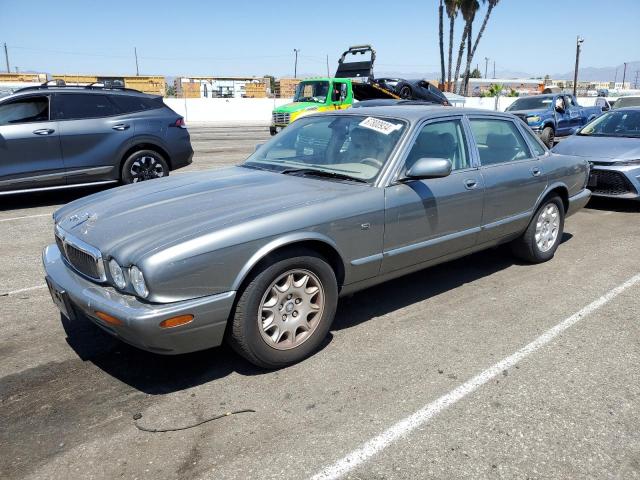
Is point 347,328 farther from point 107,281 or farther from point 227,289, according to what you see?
point 107,281

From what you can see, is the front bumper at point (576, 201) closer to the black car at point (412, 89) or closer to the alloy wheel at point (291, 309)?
the alloy wheel at point (291, 309)

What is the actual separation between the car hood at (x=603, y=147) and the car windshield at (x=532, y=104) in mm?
9158

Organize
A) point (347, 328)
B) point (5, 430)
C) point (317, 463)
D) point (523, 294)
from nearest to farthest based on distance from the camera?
point (317, 463) < point (5, 430) < point (347, 328) < point (523, 294)

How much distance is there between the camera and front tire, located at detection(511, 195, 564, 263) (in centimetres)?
539

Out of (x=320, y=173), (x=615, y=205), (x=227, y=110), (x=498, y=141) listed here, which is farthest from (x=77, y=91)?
(x=227, y=110)

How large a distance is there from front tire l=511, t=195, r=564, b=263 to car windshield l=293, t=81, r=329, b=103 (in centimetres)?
1276

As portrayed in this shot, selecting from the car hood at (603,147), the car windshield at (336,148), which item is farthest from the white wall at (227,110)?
the car windshield at (336,148)

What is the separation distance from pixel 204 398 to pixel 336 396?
2.46 ft

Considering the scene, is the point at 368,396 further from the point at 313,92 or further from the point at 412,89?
the point at 412,89

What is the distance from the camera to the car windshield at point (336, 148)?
411 cm

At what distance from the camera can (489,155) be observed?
484 cm

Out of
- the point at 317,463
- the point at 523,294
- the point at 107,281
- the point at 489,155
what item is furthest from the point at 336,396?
the point at 489,155

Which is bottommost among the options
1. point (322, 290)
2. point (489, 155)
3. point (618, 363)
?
point (618, 363)

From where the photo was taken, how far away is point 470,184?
14.7 ft
